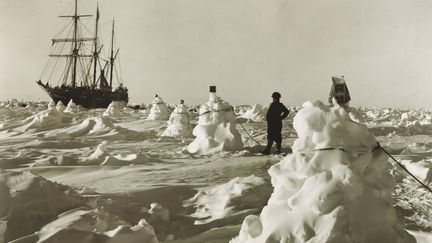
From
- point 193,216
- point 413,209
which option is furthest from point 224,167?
point 413,209

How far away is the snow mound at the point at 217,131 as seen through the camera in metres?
10.9

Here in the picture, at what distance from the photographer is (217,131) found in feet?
36.7

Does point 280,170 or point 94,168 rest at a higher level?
point 280,170

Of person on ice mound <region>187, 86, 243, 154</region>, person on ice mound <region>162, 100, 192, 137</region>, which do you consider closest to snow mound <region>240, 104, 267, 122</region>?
person on ice mound <region>162, 100, 192, 137</region>

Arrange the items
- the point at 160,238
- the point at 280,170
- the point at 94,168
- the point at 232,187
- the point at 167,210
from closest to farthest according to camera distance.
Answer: the point at 280,170 < the point at 160,238 < the point at 167,210 < the point at 232,187 < the point at 94,168

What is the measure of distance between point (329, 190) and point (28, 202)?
3200 mm

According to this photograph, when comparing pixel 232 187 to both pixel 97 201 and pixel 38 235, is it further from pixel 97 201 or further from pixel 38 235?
pixel 38 235

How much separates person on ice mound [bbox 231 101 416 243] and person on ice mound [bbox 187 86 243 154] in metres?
6.83

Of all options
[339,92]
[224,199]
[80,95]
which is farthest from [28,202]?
[80,95]

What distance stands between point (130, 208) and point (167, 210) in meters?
0.51

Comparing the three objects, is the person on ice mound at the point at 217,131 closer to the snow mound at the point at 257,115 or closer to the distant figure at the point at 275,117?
the distant figure at the point at 275,117

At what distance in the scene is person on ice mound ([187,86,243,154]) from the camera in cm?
1091

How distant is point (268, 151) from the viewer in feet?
34.5

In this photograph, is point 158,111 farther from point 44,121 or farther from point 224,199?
point 224,199
